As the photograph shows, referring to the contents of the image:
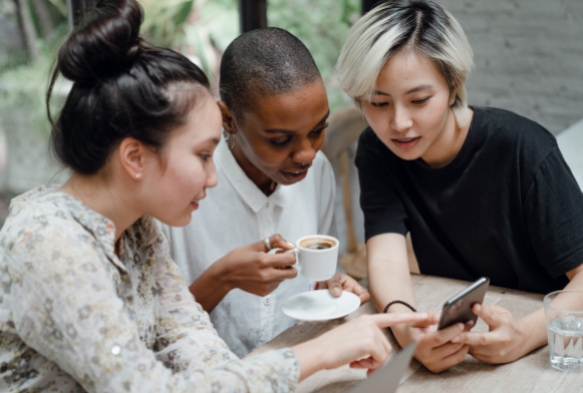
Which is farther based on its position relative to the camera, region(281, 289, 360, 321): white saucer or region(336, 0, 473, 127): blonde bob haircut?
region(336, 0, 473, 127): blonde bob haircut

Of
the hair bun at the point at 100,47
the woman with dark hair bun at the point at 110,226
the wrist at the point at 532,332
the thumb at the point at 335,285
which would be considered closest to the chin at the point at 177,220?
the woman with dark hair bun at the point at 110,226

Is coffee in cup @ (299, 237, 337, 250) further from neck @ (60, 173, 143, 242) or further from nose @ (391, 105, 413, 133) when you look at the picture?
neck @ (60, 173, 143, 242)

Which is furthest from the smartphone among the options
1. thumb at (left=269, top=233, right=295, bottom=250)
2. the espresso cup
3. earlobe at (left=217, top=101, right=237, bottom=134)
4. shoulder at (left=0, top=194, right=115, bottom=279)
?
earlobe at (left=217, top=101, right=237, bottom=134)

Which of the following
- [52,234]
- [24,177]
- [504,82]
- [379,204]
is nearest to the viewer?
[52,234]

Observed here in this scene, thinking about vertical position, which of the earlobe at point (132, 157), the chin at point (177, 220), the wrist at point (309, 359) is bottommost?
the wrist at point (309, 359)

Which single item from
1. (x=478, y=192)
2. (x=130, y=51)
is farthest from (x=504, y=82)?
(x=130, y=51)

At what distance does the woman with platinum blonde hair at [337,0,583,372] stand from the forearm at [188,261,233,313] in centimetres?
34

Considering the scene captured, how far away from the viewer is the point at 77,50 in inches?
37.6

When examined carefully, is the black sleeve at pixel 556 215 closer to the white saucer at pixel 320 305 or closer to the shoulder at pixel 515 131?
the shoulder at pixel 515 131

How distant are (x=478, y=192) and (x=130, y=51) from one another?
90cm

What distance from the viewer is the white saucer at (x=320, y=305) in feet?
4.04

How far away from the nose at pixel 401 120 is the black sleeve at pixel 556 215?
30 centimetres

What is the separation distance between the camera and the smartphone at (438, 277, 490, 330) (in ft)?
3.46

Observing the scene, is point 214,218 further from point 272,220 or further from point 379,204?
point 379,204
